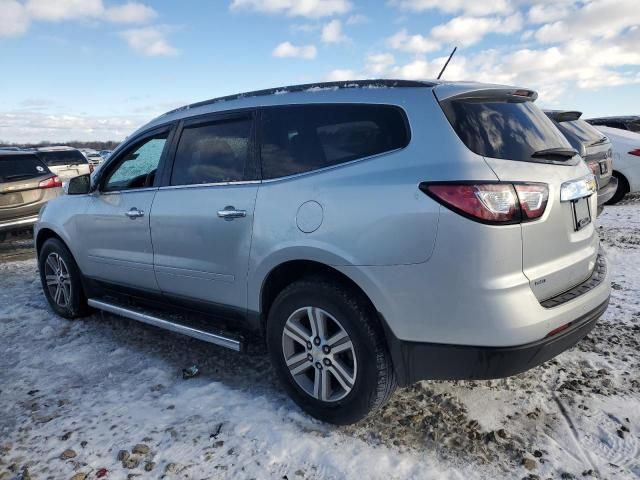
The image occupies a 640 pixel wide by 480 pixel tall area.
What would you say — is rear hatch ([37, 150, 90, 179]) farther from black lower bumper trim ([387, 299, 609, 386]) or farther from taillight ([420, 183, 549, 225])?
taillight ([420, 183, 549, 225])

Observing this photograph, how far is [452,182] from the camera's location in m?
2.29

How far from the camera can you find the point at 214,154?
3.46 metres

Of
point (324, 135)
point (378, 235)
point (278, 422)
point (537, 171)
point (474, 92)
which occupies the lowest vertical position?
point (278, 422)

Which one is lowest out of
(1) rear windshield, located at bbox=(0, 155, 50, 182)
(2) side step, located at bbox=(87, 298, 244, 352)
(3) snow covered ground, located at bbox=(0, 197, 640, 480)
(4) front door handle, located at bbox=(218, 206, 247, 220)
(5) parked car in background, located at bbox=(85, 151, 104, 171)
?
(5) parked car in background, located at bbox=(85, 151, 104, 171)

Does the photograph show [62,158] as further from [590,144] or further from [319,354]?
[319,354]

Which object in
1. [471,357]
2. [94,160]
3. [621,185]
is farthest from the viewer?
[94,160]

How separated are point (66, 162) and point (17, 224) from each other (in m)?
10.3

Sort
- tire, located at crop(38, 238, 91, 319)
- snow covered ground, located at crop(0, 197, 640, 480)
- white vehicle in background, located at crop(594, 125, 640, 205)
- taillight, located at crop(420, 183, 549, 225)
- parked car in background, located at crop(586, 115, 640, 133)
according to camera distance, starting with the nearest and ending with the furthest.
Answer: taillight, located at crop(420, 183, 549, 225)
snow covered ground, located at crop(0, 197, 640, 480)
tire, located at crop(38, 238, 91, 319)
white vehicle in background, located at crop(594, 125, 640, 205)
parked car in background, located at crop(586, 115, 640, 133)

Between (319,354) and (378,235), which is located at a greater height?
(378,235)

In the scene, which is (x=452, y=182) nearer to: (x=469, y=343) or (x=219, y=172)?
(x=469, y=343)

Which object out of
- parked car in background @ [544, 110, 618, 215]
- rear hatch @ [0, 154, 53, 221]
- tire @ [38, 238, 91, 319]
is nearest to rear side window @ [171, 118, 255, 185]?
tire @ [38, 238, 91, 319]

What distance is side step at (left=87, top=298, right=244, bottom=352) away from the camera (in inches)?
126

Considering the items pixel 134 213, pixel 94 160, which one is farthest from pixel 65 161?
pixel 134 213

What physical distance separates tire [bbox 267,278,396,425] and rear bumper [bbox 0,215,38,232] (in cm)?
691
